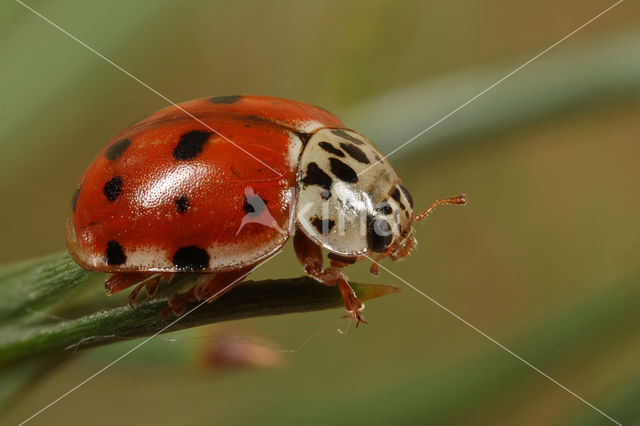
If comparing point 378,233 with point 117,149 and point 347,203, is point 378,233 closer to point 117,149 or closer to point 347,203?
point 347,203

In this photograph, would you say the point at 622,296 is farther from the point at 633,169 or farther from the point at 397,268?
the point at 633,169

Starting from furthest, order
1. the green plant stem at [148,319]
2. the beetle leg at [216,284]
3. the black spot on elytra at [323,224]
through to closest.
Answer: the black spot on elytra at [323,224], the beetle leg at [216,284], the green plant stem at [148,319]

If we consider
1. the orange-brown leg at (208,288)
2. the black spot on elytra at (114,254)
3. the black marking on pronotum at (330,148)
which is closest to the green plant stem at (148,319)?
the orange-brown leg at (208,288)

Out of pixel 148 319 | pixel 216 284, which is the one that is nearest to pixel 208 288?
pixel 216 284

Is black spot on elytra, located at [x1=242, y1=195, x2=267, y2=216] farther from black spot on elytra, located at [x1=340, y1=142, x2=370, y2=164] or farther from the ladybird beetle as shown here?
black spot on elytra, located at [x1=340, y1=142, x2=370, y2=164]

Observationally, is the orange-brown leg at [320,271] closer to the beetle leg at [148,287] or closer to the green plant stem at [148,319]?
the green plant stem at [148,319]
